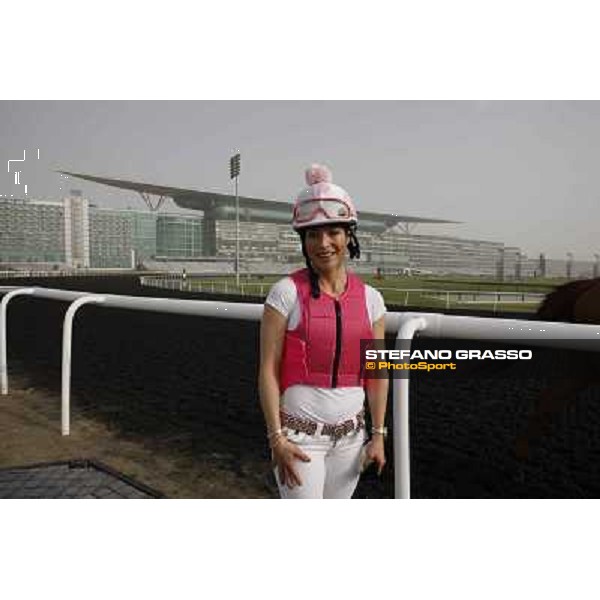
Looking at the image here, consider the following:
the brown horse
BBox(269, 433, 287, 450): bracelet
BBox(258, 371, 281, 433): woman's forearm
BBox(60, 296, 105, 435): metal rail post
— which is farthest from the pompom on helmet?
BBox(60, 296, 105, 435): metal rail post

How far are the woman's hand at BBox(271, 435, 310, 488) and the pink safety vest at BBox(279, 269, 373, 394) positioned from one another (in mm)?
136

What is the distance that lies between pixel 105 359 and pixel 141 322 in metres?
3.71

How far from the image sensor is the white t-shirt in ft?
4.52

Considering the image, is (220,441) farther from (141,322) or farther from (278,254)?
(141,322)

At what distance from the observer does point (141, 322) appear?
8.87 m

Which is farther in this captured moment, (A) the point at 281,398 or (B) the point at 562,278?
(B) the point at 562,278

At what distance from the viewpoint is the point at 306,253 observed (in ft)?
4.71

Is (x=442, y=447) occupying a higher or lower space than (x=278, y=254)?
lower

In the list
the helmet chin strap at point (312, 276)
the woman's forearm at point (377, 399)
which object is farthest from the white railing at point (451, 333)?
the helmet chin strap at point (312, 276)

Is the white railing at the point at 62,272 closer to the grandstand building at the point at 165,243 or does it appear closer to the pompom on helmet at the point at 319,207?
the grandstand building at the point at 165,243

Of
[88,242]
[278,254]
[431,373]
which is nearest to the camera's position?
[431,373]

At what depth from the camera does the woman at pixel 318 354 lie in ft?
4.52

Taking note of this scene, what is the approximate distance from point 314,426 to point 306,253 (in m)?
0.45

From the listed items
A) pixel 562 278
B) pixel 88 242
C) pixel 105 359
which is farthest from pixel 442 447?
pixel 105 359
